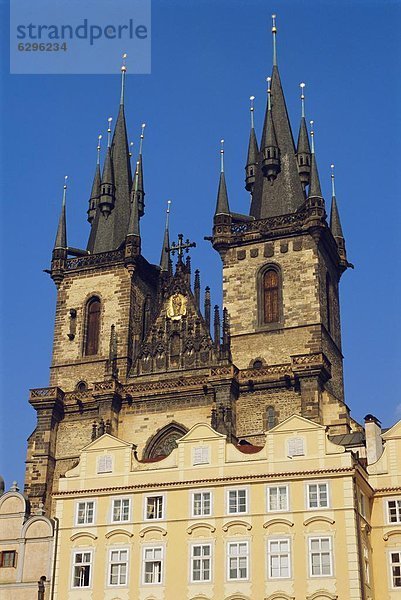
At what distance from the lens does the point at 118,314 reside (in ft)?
192

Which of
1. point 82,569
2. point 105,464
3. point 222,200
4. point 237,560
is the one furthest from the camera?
point 222,200

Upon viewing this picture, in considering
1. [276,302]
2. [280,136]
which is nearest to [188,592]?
[276,302]

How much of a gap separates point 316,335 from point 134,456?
17.2 meters

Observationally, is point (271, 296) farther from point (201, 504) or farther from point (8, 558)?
point (8, 558)

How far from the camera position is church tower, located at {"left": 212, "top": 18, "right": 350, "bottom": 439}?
51.4 m

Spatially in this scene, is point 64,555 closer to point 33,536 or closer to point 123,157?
point 33,536

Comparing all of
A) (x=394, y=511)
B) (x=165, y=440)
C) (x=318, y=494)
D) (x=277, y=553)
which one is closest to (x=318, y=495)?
(x=318, y=494)

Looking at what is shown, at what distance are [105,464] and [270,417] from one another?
1431cm

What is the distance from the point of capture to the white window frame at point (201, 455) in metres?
37.5

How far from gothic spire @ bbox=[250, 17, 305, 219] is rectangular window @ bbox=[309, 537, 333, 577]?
1075 inches

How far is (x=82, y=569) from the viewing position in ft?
121

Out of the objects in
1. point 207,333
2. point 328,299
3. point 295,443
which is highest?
point 328,299

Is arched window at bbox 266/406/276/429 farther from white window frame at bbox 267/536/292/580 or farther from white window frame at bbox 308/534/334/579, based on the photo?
white window frame at bbox 308/534/334/579

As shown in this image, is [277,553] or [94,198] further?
[94,198]
